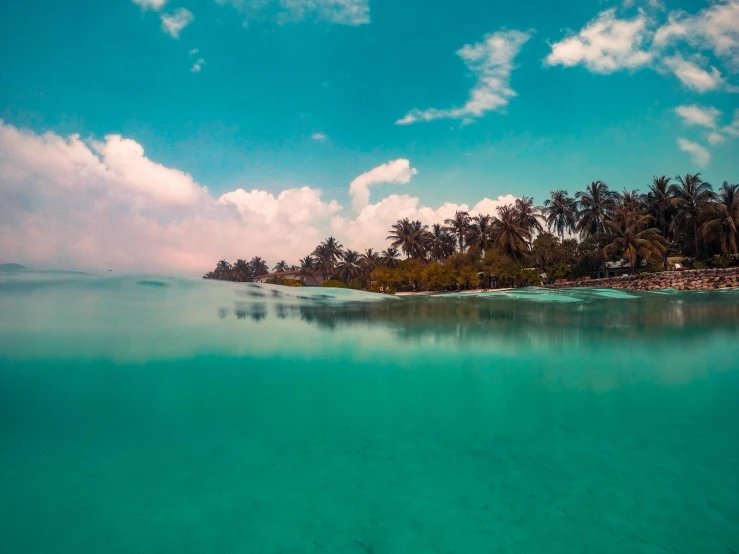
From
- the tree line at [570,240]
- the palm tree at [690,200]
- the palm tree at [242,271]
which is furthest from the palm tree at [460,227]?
the palm tree at [242,271]

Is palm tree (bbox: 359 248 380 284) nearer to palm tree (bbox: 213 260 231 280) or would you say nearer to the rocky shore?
the rocky shore

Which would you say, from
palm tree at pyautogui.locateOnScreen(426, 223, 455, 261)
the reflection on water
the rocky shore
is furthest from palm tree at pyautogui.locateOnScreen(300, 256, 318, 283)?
the rocky shore

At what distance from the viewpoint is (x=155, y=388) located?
460 inches

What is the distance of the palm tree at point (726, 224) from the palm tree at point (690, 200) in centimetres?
198

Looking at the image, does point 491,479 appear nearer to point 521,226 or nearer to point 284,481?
point 284,481

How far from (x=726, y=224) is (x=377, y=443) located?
1779 inches

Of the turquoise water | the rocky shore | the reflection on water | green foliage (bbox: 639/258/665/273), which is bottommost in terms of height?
the turquoise water

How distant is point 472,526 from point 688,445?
3977 mm

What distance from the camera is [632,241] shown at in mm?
36406

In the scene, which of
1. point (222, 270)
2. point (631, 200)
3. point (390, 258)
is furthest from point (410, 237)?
point (222, 270)

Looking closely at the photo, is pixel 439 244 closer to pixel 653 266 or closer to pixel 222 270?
pixel 653 266

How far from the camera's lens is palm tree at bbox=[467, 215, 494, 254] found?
47.1 meters

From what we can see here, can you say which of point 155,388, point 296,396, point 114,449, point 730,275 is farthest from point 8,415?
point 730,275

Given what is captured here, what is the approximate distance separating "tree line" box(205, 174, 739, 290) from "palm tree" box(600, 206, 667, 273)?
3.3 inches
